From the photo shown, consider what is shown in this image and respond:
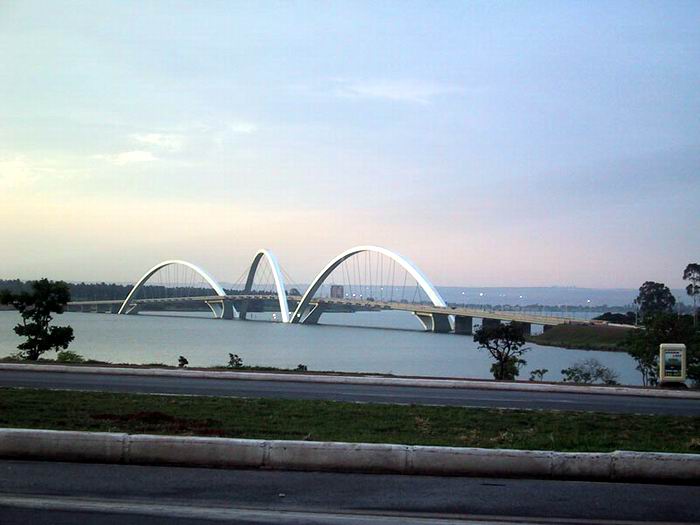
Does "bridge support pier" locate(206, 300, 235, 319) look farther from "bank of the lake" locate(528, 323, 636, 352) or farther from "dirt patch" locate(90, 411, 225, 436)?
"dirt patch" locate(90, 411, 225, 436)

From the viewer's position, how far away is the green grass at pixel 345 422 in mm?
11445

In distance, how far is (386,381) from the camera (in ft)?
69.7

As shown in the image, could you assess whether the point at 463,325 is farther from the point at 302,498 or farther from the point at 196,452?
the point at 302,498

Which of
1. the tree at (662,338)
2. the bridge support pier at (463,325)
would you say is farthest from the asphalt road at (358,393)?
the bridge support pier at (463,325)

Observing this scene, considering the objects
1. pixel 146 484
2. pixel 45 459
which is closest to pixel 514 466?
pixel 146 484

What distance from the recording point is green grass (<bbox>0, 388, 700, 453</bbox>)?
11.4 metres

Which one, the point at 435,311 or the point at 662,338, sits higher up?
the point at 435,311

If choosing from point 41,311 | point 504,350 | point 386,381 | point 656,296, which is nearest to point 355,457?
point 386,381

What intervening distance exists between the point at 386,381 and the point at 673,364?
9.00m

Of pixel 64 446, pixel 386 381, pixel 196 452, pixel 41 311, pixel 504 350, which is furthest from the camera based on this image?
pixel 504 350

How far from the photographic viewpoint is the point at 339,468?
9.62 m

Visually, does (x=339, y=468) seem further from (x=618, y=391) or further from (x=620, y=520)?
(x=618, y=391)

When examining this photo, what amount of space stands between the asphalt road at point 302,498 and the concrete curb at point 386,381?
Answer: 11450mm

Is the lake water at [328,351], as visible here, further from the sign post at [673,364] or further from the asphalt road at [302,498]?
the asphalt road at [302,498]
